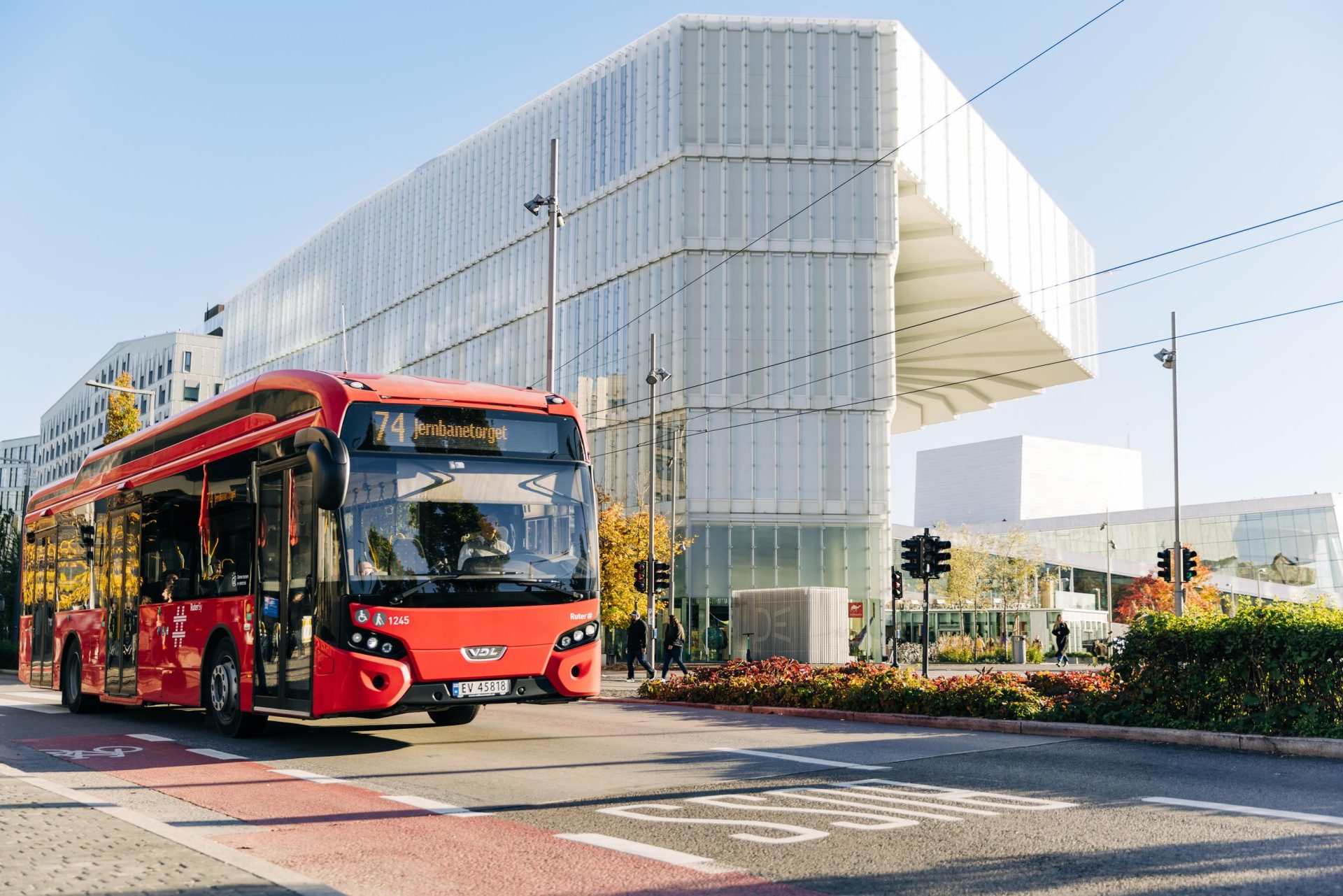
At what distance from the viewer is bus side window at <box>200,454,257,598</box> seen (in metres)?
12.5

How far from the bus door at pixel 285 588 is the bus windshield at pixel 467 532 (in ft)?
1.82

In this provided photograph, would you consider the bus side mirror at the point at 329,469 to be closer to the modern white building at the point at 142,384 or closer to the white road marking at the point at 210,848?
the white road marking at the point at 210,848

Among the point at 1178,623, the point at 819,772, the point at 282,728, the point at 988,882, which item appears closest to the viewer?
the point at 988,882

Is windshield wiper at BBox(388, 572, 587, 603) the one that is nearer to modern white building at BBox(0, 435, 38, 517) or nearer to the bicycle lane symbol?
the bicycle lane symbol

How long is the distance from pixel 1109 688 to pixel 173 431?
11.0m

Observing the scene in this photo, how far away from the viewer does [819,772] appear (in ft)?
33.7

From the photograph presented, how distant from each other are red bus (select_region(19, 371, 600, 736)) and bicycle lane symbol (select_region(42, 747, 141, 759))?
1014mm

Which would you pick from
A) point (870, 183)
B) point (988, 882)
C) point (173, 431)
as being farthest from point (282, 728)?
point (870, 183)

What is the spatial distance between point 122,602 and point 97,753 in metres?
3.91

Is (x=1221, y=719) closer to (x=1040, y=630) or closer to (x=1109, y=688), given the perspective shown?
(x=1109, y=688)

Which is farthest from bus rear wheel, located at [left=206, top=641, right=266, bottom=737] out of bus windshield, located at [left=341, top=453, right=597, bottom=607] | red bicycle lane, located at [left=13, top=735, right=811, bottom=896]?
bus windshield, located at [left=341, top=453, right=597, bottom=607]

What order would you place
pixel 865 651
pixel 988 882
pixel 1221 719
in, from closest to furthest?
1. pixel 988 882
2. pixel 1221 719
3. pixel 865 651

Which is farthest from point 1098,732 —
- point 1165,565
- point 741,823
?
point 1165,565

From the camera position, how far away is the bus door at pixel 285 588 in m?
11.3
